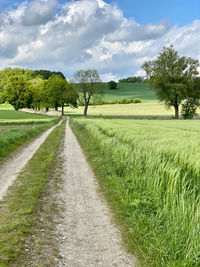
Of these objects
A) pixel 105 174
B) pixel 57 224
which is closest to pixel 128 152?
pixel 105 174

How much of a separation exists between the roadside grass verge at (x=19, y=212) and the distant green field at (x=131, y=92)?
107 metres

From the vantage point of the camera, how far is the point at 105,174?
8852 millimetres

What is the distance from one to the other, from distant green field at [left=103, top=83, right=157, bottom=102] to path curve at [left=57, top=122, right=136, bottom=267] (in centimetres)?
10767

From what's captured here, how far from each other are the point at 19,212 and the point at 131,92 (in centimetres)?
13426

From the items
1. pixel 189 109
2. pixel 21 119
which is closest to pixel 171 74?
pixel 189 109

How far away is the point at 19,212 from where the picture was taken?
5.66 m

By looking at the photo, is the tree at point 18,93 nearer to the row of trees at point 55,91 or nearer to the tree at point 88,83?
the row of trees at point 55,91

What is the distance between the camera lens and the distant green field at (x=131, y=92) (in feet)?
383

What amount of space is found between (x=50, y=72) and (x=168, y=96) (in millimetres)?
126829

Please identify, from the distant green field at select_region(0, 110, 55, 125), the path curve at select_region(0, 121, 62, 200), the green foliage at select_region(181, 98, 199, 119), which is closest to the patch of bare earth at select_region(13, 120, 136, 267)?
the path curve at select_region(0, 121, 62, 200)

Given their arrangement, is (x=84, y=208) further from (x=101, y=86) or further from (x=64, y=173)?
(x=101, y=86)

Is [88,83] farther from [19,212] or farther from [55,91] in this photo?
[19,212]

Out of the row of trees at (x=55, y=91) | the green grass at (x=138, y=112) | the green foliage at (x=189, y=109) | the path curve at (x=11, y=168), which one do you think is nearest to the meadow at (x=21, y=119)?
the row of trees at (x=55, y=91)

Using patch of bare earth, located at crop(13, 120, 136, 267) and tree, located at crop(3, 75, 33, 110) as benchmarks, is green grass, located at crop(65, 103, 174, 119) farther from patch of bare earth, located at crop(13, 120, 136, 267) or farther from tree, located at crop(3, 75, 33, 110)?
patch of bare earth, located at crop(13, 120, 136, 267)
